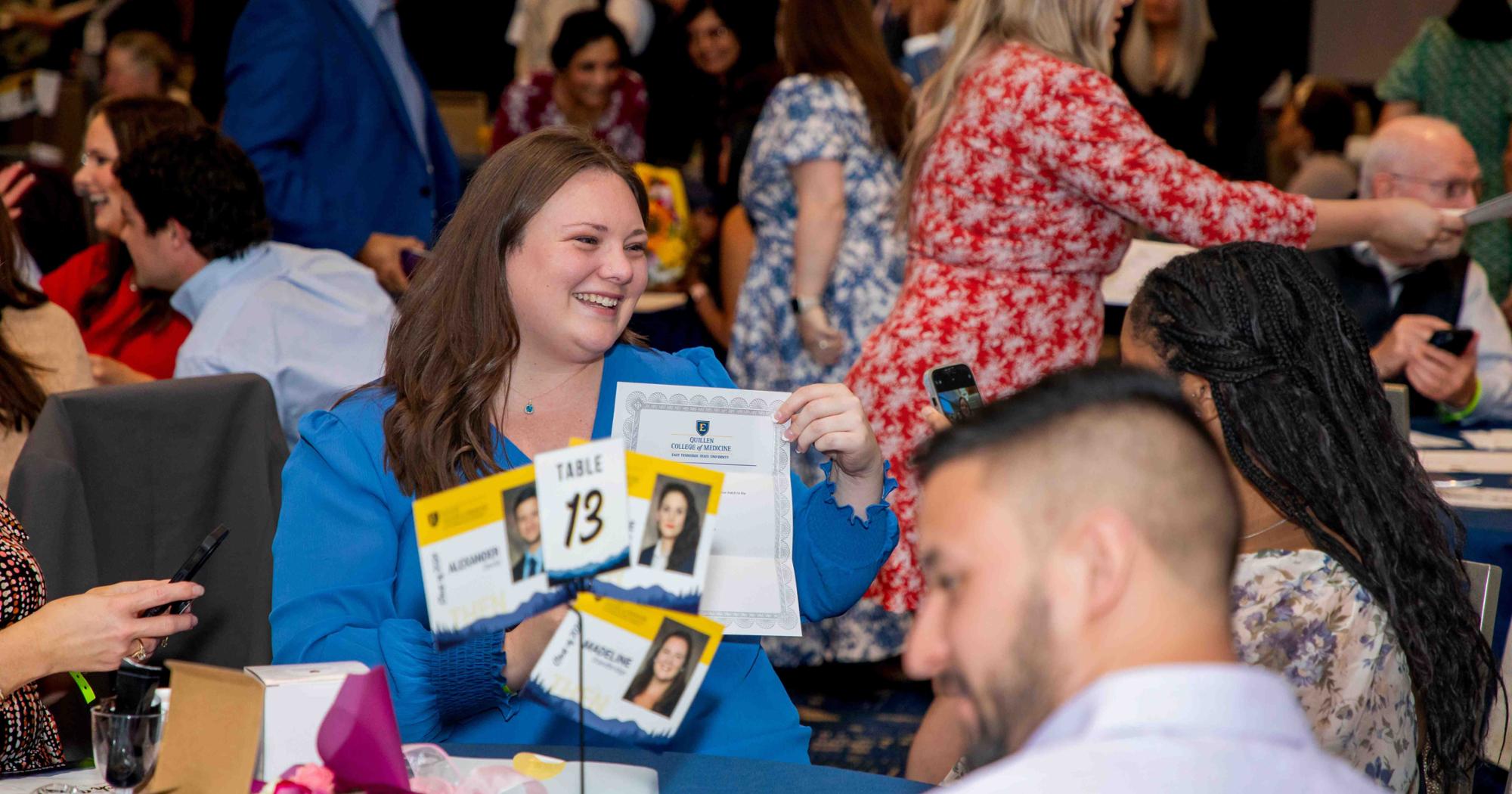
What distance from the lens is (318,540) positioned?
182 cm

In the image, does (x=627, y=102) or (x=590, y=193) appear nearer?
(x=590, y=193)

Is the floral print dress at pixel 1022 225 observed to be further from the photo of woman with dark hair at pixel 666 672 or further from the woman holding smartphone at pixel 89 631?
the photo of woman with dark hair at pixel 666 672

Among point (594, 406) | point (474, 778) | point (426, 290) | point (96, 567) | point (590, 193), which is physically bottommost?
point (96, 567)

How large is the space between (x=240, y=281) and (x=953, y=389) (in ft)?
6.50

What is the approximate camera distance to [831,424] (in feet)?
6.00

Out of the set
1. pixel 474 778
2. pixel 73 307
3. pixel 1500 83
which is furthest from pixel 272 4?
pixel 1500 83

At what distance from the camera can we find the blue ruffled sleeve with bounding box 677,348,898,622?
1.95 metres

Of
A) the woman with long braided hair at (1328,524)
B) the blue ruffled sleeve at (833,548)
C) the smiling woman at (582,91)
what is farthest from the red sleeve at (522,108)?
the woman with long braided hair at (1328,524)

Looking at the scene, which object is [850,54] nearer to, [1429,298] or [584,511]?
[1429,298]

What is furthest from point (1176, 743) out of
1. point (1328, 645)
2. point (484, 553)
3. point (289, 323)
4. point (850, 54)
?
point (850, 54)

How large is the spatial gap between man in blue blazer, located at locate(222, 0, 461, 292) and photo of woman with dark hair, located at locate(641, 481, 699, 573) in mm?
2769

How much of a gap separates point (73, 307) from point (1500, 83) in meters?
4.87

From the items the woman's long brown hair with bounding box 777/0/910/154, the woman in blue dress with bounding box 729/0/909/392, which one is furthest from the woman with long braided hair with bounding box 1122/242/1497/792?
the woman's long brown hair with bounding box 777/0/910/154

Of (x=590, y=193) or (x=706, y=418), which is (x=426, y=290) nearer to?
(x=590, y=193)
